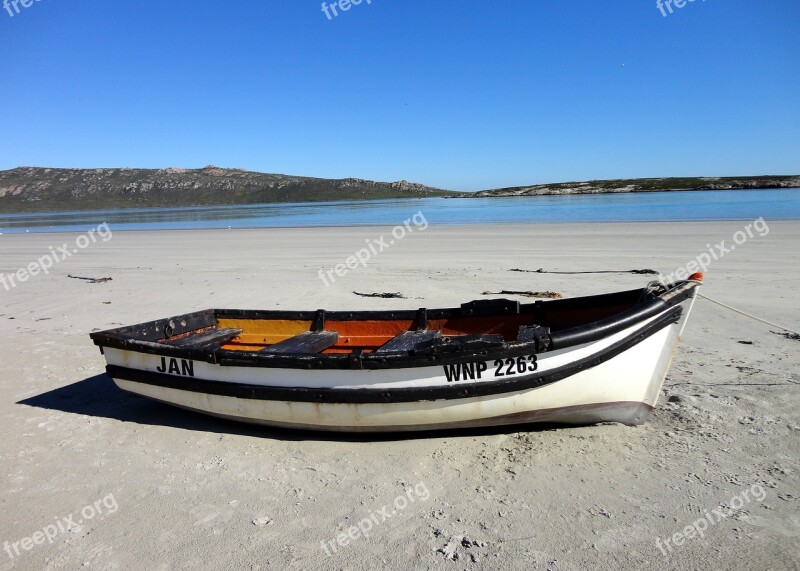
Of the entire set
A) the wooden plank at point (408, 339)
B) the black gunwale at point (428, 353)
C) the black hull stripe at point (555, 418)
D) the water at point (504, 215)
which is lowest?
the water at point (504, 215)

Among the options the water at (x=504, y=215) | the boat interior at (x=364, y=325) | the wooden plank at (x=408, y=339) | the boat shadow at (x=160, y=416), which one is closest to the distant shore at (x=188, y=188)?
the water at (x=504, y=215)

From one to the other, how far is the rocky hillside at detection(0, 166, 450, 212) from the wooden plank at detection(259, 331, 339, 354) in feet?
348

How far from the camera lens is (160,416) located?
537 cm

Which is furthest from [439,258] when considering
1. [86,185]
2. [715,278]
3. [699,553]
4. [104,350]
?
[86,185]

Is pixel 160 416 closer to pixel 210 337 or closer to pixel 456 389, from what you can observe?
pixel 210 337

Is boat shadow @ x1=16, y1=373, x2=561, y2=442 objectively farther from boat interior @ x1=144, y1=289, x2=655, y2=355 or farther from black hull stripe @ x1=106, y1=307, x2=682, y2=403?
boat interior @ x1=144, y1=289, x2=655, y2=355

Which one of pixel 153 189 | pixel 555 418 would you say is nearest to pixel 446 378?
pixel 555 418

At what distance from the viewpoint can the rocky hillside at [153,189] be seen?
342 ft

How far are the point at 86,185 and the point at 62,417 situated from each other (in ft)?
427

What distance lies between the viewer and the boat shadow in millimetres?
4625

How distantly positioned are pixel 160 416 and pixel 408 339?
269cm

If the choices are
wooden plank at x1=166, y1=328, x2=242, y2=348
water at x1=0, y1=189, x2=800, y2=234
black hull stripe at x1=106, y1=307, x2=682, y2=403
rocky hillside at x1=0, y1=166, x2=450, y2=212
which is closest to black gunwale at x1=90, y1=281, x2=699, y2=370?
black hull stripe at x1=106, y1=307, x2=682, y2=403

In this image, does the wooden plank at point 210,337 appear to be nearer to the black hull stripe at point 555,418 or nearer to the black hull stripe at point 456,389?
the black hull stripe at point 456,389

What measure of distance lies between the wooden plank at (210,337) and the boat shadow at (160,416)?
2.39ft
